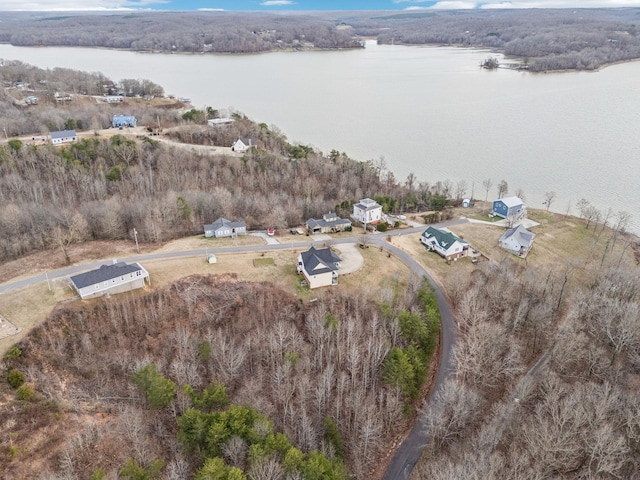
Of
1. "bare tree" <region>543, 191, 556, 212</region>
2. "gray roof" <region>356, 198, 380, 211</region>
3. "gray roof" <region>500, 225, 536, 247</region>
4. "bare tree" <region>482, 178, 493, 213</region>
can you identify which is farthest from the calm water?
"gray roof" <region>356, 198, 380, 211</region>

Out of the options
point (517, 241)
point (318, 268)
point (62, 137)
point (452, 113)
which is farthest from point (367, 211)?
point (452, 113)

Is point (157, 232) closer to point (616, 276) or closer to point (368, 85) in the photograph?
point (616, 276)

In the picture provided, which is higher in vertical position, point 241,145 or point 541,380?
point 241,145

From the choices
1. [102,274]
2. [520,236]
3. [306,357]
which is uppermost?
[102,274]

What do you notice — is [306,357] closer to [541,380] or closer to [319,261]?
[319,261]

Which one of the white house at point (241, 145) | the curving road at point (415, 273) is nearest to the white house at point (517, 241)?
the curving road at point (415, 273)

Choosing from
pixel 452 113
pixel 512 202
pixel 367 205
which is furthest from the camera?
pixel 452 113
